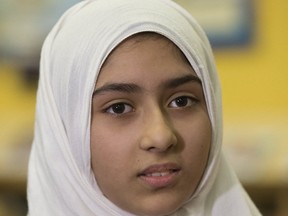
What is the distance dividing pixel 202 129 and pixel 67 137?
0.80 ft

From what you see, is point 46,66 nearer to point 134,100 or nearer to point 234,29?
point 134,100

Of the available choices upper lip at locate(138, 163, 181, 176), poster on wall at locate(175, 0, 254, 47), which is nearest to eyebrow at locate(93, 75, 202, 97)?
upper lip at locate(138, 163, 181, 176)

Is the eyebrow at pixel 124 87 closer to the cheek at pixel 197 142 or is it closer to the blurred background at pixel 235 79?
the cheek at pixel 197 142

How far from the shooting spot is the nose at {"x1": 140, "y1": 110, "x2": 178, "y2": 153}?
1077 millimetres

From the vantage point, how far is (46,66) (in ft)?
4.16

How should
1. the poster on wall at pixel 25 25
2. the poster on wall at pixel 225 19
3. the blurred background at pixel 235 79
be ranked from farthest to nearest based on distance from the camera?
1. the poster on wall at pixel 25 25
2. the poster on wall at pixel 225 19
3. the blurred background at pixel 235 79

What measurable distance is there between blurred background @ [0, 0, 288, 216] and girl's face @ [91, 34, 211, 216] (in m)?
1.61

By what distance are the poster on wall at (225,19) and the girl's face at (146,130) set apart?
1990 millimetres

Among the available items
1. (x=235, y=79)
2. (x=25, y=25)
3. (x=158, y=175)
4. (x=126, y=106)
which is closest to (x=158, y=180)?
(x=158, y=175)

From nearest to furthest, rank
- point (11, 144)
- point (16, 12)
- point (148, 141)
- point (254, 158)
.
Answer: point (148, 141)
point (254, 158)
point (11, 144)
point (16, 12)

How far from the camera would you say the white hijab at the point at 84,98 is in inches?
45.6

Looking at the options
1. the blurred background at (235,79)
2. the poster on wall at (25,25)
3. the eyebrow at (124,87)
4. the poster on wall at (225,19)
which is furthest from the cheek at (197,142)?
the poster on wall at (25,25)

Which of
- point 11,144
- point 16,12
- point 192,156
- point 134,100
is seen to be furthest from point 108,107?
point 16,12

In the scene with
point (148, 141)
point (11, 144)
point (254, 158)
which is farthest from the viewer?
point (11, 144)
